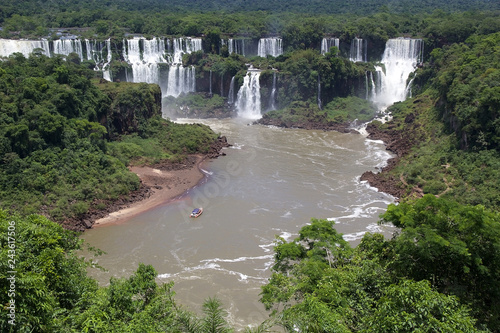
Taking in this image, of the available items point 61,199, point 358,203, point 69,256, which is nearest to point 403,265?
point 69,256

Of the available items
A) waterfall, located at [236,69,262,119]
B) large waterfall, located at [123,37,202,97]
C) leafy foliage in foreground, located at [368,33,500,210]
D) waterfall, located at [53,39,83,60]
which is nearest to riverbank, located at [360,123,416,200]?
leafy foliage in foreground, located at [368,33,500,210]

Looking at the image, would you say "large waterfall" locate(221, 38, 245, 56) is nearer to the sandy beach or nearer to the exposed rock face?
the exposed rock face

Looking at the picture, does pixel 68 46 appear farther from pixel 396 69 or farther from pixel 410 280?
pixel 410 280

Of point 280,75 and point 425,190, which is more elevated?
point 280,75

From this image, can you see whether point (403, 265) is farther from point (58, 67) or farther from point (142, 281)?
point (58, 67)

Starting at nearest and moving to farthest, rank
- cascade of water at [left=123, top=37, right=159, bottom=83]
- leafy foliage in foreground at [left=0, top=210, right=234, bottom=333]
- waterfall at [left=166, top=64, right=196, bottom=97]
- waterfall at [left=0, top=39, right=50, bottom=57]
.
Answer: leafy foliage in foreground at [left=0, top=210, right=234, bottom=333]
waterfall at [left=0, top=39, right=50, bottom=57]
waterfall at [left=166, top=64, right=196, bottom=97]
cascade of water at [left=123, top=37, right=159, bottom=83]
